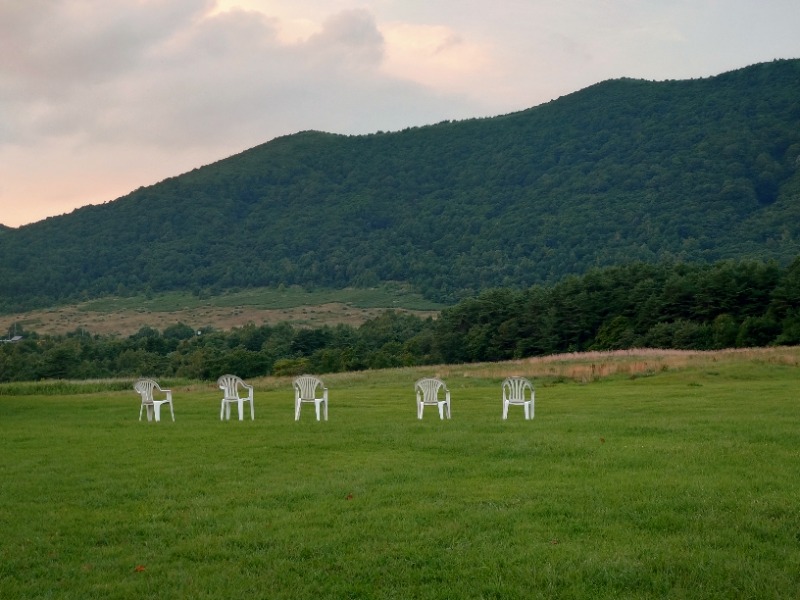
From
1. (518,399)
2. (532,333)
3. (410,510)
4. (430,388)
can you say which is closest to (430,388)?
(430,388)

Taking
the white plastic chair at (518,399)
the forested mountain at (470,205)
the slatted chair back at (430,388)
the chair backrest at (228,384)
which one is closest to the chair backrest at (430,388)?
the slatted chair back at (430,388)

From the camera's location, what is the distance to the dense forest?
64.0 meters

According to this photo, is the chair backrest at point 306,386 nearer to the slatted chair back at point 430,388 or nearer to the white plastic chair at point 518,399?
the slatted chair back at point 430,388

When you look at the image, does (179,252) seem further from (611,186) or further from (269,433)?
(269,433)

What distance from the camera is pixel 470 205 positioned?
502 feet

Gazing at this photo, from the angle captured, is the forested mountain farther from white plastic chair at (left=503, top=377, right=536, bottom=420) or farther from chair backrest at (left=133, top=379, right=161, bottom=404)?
chair backrest at (left=133, top=379, right=161, bottom=404)

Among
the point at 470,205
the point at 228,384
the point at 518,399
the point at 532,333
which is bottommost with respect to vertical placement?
the point at 518,399

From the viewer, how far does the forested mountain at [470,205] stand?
414ft

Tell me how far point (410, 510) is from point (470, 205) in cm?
14616

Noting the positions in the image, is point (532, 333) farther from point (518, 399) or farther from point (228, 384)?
point (228, 384)

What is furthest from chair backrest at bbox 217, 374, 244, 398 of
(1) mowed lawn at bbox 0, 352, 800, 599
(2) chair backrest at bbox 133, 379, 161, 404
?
(1) mowed lawn at bbox 0, 352, 800, 599

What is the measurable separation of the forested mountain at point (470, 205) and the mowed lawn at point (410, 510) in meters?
106

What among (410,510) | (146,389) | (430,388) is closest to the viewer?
(410,510)

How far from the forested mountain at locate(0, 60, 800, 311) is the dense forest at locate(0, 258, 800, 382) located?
40630 mm
